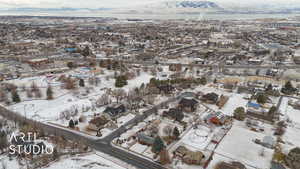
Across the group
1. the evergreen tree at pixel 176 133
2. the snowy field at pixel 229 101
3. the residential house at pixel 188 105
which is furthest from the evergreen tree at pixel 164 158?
the snowy field at pixel 229 101

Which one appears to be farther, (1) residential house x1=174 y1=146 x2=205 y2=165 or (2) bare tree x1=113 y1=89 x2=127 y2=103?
(2) bare tree x1=113 y1=89 x2=127 y2=103

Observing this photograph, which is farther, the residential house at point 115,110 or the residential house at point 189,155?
the residential house at point 115,110

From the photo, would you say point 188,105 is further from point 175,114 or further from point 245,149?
point 245,149

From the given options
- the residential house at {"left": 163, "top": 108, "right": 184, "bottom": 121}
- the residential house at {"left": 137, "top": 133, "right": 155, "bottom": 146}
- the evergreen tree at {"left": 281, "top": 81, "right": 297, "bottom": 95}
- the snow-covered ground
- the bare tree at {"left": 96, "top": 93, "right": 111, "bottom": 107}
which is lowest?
the snow-covered ground

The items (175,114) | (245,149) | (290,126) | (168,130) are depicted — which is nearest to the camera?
(245,149)

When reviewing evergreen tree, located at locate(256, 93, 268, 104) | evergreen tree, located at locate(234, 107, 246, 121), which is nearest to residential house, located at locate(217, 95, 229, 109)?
evergreen tree, located at locate(234, 107, 246, 121)

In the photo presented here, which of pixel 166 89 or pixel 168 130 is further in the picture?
pixel 166 89

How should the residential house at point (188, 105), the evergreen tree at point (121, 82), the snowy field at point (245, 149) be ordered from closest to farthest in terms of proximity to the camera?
the snowy field at point (245, 149), the residential house at point (188, 105), the evergreen tree at point (121, 82)

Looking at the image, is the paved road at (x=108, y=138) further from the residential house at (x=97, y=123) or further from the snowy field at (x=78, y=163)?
the residential house at (x=97, y=123)

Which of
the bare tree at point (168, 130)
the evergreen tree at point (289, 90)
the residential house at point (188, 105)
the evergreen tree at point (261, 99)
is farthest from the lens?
the evergreen tree at point (289, 90)

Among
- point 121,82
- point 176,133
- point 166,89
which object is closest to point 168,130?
point 176,133

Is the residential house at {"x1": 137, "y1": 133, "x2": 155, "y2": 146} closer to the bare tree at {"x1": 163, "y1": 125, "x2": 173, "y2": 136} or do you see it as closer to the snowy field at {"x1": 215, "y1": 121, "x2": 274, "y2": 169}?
the bare tree at {"x1": 163, "y1": 125, "x2": 173, "y2": 136}
